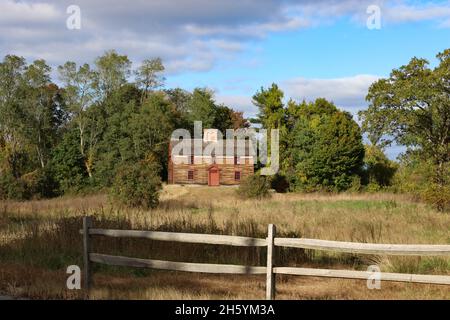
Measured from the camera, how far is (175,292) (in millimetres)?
7605

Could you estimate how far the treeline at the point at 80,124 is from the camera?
58875mm

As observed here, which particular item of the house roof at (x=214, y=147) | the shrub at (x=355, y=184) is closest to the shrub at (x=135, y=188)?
the house roof at (x=214, y=147)

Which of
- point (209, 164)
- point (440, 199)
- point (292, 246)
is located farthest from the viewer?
point (209, 164)

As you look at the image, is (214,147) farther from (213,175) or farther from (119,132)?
(119,132)

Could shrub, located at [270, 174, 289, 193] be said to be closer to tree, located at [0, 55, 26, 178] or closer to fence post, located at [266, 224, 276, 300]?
tree, located at [0, 55, 26, 178]

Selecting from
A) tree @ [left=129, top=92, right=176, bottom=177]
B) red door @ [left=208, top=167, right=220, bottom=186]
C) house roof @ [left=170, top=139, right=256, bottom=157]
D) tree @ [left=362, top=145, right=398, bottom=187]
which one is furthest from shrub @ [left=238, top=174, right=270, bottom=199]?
tree @ [left=362, top=145, right=398, bottom=187]

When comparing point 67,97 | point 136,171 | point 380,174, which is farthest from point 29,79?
point 380,174

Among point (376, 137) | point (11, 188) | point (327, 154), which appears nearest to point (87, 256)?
point (376, 137)

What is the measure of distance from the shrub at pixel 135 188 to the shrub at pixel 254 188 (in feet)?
58.6

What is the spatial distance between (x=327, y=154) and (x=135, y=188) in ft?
98.3

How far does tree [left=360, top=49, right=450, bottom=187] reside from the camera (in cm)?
4016

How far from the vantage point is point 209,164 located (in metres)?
59.7

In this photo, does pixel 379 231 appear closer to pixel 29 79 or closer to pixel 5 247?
pixel 5 247

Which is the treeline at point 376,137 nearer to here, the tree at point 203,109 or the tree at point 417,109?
the tree at point 417,109
